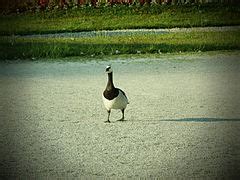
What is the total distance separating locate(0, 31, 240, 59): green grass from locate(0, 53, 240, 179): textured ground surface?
2.88ft

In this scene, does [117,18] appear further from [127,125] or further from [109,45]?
[127,125]

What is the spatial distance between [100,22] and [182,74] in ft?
12.5

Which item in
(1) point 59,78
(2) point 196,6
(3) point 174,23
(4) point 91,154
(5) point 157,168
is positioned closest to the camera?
(5) point 157,168

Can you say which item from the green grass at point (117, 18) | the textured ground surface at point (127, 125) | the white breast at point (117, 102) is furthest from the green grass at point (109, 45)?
the white breast at point (117, 102)

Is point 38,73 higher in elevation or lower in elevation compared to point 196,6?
lower

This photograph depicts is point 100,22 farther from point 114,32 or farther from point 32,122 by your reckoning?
point 32,122

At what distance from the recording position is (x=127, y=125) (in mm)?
2420

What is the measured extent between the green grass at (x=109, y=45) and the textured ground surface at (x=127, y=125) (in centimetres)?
88

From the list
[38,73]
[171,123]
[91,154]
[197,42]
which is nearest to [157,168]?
[91,154]

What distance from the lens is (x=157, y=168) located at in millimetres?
1656

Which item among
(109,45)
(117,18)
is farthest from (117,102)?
(117,18)

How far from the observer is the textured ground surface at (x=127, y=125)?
151 cm

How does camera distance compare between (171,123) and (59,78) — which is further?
(59,78)

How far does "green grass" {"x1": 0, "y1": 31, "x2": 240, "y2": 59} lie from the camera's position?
4.95 metres
